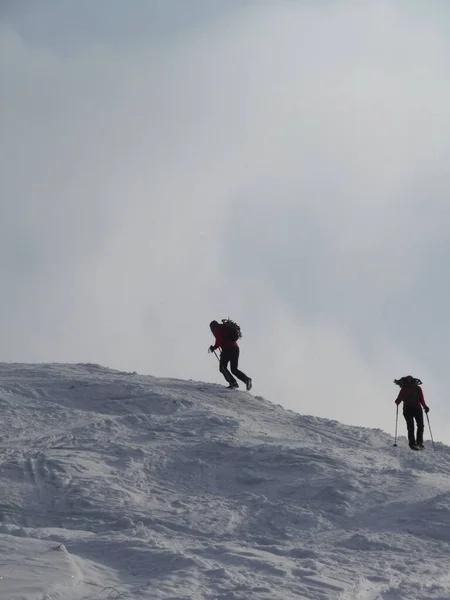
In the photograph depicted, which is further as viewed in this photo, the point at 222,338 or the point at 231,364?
the point at 231,364

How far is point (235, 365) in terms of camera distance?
18.5 meters

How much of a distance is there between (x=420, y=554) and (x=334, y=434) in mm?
6523

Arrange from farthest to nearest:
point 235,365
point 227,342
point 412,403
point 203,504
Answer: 1. point 235,365
2. point 227,342
3. point 412,403
4. point 203,504

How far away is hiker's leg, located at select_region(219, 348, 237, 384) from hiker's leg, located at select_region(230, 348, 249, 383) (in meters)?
0.10

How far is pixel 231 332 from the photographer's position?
18.3 m

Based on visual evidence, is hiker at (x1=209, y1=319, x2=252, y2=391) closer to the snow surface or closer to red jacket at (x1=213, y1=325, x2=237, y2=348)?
red jacket at (x1=213, y1=325, x2=237, y2=348)

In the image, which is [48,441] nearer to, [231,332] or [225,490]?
[225,490]

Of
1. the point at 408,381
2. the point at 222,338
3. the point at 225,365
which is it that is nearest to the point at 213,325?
the point at 222,338

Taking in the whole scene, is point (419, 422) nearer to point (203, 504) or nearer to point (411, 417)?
point (411, 417)

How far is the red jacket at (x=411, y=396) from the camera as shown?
15.5m

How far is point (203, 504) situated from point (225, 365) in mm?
8055

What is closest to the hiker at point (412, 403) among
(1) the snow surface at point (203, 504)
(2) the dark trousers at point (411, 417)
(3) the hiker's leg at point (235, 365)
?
(2) the dark trousers at point (411, 417)

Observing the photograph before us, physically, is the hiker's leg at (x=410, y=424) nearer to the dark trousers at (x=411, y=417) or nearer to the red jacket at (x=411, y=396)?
the dark trousers at (x=411, y=417)

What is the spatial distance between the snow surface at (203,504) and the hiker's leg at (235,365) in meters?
2.05
